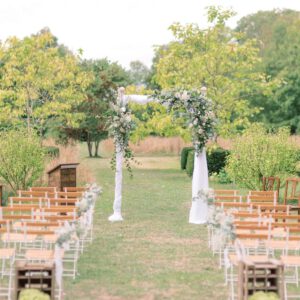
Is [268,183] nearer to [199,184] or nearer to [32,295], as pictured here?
[199,184]

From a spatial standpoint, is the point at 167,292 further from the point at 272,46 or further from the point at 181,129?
the point at 272,46

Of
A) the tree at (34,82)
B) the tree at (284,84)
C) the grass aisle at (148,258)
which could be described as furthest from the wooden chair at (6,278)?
the tree at (284,84)

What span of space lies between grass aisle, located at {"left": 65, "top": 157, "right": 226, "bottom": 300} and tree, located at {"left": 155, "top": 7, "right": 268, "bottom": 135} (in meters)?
8.96

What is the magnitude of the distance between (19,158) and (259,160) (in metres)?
6.66

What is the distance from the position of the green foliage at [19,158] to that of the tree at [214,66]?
9.50 m

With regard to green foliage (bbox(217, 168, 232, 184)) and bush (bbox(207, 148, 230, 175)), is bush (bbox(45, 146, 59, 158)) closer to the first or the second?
bush (bbox(207, 148, 230, 175))

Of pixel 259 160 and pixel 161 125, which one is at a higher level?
pixel 161 125

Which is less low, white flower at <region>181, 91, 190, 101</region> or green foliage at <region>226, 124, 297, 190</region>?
white flower at <region>181, 91, 190, 101</region>

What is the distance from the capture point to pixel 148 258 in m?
12.2

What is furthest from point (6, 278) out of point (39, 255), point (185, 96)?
point (185, 96)

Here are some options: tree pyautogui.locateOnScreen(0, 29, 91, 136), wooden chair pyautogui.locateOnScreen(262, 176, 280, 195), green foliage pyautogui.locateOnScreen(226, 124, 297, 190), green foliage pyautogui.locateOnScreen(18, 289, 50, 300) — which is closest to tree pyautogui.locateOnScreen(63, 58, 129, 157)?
tree pyautogui.locateOnScreen(0, 29, 91, 136)

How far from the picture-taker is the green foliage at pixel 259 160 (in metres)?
20.1

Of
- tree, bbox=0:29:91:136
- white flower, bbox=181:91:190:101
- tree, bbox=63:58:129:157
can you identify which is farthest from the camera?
tree, bbox=63:58:129:157

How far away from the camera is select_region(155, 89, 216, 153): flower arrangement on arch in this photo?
635 inches
